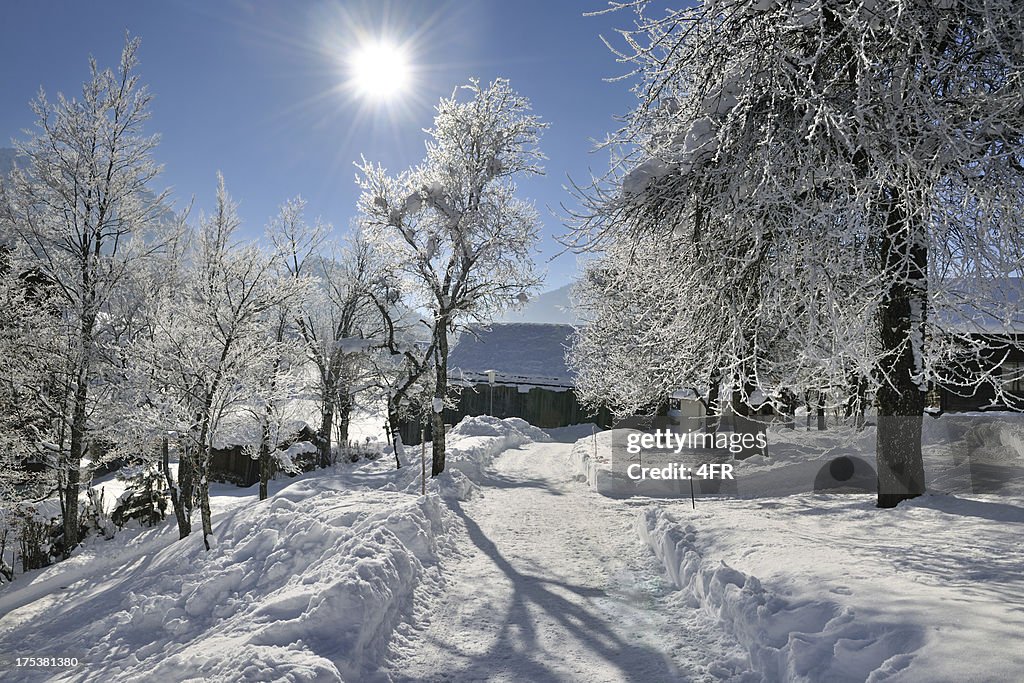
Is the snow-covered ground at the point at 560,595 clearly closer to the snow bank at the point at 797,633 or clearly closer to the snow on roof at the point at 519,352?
the snow bank at the point at 797,633

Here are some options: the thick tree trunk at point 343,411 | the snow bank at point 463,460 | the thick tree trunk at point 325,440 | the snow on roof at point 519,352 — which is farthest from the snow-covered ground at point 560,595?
the snow on roof at point 519,352

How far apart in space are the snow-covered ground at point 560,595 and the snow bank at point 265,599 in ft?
0.10

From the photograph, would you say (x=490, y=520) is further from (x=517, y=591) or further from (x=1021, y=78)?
(x=1021, y=78)

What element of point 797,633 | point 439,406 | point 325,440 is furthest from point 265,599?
point 325,440

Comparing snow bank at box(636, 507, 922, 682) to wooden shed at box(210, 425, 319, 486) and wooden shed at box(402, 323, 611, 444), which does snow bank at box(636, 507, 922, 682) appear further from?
wooden shed at box(210, 425, 319, 486)

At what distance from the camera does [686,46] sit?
691 cm

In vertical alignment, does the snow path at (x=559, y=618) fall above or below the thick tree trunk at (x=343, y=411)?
below

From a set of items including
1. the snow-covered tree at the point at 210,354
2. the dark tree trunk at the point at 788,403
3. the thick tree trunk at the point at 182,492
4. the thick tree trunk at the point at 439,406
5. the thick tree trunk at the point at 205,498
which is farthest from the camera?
the thick tree trunk at the point at 439,406

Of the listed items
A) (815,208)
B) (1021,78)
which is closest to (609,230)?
(815,208)

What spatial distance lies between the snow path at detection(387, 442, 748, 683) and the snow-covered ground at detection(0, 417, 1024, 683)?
0.03 meters

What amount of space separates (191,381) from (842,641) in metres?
11.3

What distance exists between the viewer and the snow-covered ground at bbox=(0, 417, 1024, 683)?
3.92 m

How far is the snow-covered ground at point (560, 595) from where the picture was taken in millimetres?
3924

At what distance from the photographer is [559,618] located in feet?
18.2
